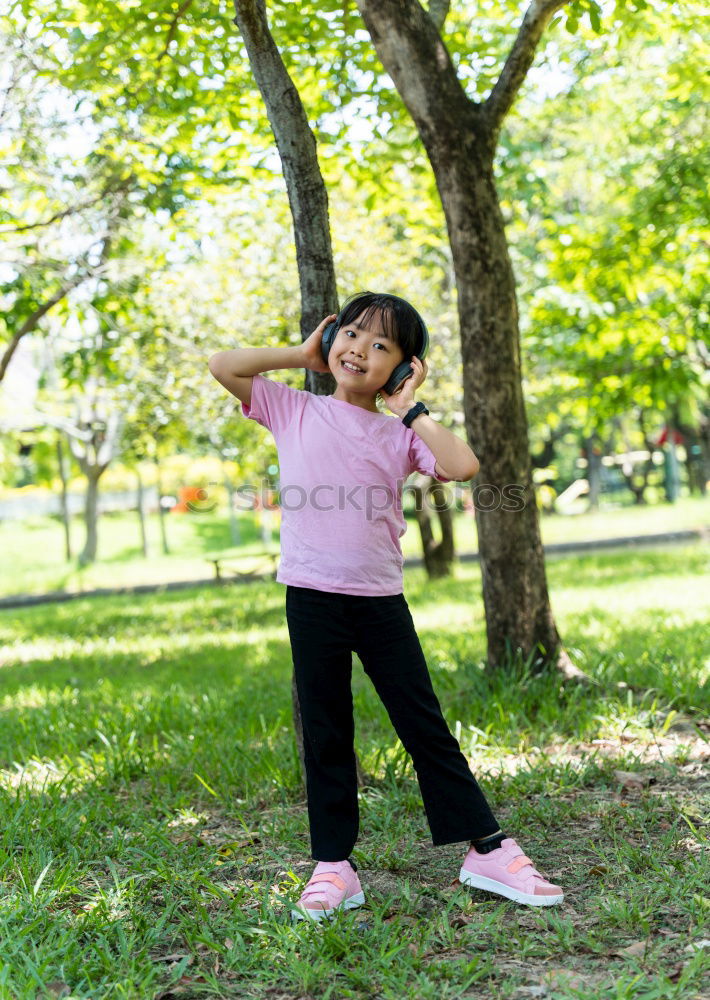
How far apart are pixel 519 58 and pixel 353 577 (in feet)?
10.6

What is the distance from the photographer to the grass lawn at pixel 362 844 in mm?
2406

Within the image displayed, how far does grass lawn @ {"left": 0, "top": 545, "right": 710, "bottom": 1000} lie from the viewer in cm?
241

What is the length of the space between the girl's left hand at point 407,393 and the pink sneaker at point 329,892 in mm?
1309

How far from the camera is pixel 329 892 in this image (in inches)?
107

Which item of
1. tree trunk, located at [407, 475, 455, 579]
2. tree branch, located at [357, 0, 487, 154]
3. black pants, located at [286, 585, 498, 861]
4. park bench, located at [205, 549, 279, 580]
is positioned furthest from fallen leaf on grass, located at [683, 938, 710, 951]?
park bench, located at [205, 549, 279, 580]

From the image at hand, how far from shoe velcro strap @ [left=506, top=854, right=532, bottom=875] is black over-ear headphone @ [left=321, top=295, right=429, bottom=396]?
1.39m

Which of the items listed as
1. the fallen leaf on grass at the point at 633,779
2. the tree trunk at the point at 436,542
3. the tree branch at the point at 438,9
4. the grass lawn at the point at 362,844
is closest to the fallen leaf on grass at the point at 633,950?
the grass lawn at the point at 362,844

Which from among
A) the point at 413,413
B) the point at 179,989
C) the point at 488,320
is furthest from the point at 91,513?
the point at 179,989

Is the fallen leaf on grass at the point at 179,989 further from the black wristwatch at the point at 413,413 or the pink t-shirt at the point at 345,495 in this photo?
the black wristwatch at the point at 413,413

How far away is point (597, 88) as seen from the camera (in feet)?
40.2

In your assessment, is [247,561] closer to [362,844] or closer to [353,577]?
[362,844]

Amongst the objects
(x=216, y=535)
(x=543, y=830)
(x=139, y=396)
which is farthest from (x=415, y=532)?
(x=543, y=830)

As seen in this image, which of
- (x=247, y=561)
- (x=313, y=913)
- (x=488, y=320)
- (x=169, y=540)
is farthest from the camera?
(x=169, y=540)

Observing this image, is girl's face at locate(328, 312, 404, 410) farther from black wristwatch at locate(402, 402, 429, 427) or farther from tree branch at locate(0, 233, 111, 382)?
tree branch at locate(0, 233, 111, 382)
